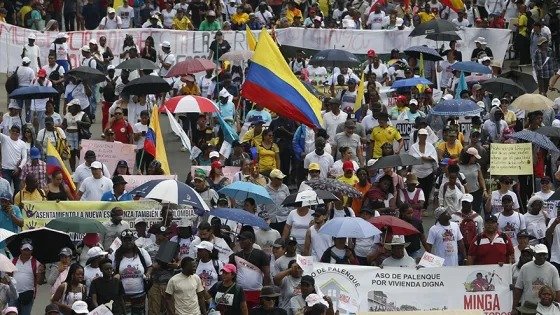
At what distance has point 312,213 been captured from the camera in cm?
2394

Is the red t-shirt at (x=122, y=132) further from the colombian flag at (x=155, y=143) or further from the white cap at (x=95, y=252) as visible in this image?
the white cap at (x=95, y=252)

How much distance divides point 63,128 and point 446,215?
739 cm

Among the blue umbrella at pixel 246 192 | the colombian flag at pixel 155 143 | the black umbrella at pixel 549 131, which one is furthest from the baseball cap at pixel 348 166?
the black umbrella at pixel 549 131

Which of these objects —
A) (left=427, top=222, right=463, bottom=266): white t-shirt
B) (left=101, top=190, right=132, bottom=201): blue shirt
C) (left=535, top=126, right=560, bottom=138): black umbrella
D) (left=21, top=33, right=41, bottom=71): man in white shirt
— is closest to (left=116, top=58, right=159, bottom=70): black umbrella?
(left=21, top=33, right=41, bottom=71): man in white shirt

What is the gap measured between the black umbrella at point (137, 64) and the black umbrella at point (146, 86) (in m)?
1.94

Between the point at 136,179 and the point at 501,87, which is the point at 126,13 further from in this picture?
the point at 136,179

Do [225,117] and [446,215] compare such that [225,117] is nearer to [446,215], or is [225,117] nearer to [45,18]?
[446,215]

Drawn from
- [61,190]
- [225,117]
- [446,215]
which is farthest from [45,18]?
[446,215]

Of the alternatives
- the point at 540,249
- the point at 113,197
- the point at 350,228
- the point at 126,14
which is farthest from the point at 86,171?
the point at 126,14

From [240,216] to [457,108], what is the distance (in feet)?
21.1

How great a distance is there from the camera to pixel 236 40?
37.2 m

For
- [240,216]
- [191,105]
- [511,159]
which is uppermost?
[191,105]

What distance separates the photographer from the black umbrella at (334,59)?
108ft

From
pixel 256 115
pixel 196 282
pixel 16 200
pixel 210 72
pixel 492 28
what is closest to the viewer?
pixel 196 282
